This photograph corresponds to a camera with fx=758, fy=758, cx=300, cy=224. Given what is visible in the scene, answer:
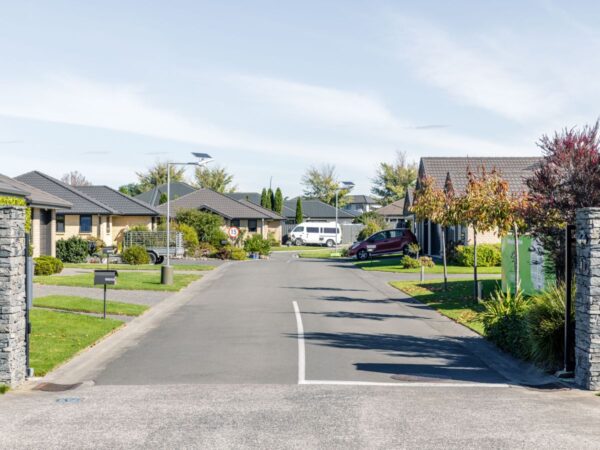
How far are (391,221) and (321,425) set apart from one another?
8976cm

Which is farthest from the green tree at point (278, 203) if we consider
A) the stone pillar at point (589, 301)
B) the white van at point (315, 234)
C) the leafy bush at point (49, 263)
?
the stone pillar at point (589, 301)

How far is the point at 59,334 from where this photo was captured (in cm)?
1616

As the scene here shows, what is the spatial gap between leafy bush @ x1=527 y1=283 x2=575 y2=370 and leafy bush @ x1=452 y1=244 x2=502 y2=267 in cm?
2566

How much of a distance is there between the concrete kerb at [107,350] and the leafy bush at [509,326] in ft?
24.6

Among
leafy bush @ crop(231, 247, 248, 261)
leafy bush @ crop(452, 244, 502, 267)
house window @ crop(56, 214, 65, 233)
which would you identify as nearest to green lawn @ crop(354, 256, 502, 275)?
leafy bush @ crop(452, 244, 502, 267)

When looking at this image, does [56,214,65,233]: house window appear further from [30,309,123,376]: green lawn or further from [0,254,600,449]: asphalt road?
[0,254,600,449]: asphalt road

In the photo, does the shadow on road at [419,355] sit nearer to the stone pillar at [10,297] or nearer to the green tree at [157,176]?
the stone pillar at [10,297]

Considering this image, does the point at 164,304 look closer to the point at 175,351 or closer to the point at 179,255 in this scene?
the point at 175,351

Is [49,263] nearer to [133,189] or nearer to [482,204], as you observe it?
[482,204]

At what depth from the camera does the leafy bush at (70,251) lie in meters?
45.8

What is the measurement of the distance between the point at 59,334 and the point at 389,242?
34628 millimetres

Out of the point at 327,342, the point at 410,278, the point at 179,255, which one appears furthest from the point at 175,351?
the point at 179,255

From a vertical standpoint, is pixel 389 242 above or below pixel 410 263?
above

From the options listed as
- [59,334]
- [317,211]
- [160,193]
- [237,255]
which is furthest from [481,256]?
[317,211]
